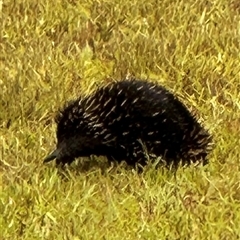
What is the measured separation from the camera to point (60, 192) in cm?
477

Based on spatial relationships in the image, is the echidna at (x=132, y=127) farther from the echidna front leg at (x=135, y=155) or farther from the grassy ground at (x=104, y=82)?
the grassy ground at (x=104, y=82)

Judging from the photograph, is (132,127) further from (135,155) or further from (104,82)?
(104,82)

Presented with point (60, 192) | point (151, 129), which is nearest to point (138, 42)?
point (151, 129)

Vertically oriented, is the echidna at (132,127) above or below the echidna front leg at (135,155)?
above

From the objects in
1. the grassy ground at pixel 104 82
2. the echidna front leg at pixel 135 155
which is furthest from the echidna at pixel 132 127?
the grassy ground at pixel 104 82

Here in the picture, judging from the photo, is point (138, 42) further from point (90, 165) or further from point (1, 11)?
point (90, 165)

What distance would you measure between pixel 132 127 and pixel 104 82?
1158 millimetres

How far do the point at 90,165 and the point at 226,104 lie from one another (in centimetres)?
128

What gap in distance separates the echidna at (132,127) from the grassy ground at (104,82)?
11cm

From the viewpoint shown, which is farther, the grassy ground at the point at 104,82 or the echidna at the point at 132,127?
the echidna at the point at 132,127

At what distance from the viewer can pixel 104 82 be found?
6.32 metres

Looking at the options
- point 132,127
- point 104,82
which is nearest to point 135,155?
point 132,127

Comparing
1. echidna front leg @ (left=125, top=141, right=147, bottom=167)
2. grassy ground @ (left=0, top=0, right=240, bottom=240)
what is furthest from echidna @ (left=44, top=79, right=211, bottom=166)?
grassy ground @ (left=0, top=0, right=240, bottom=240)

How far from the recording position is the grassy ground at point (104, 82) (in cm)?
453
